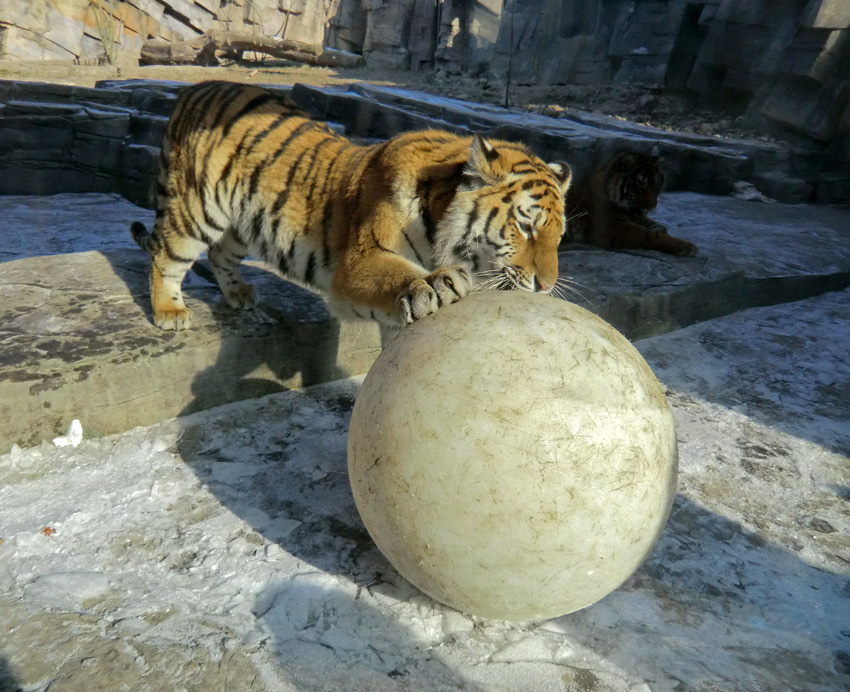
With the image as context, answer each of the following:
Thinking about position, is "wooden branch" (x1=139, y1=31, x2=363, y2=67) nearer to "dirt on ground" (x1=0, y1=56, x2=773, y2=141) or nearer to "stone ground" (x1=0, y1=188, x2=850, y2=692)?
"dirt on ground" (x1=0, y1=56, x2=773, y2=141)

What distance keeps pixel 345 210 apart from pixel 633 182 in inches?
133

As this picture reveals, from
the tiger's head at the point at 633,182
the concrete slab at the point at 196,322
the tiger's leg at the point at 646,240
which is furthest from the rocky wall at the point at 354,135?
the tiger's leg at the point at 646,240

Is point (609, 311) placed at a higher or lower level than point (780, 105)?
lower

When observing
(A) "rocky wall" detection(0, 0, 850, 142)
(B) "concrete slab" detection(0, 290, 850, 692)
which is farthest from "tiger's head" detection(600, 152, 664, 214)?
(A) "rocky wall" detection(0, 0, 850, 142)

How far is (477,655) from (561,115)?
31.7 ft

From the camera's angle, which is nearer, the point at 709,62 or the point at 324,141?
the point at 324,141

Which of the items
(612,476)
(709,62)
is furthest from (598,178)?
(709,62)

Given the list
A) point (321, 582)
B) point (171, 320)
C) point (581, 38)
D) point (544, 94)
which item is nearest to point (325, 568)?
point (321, 582)

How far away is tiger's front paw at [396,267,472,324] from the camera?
2.31 m

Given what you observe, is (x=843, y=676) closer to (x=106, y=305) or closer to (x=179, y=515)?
(x=179, y=515)

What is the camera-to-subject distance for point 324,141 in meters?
3.51

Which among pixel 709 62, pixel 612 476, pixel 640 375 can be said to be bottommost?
pixel 612 476

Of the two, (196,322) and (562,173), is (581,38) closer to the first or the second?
(562,173)

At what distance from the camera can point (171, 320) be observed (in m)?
3.39
